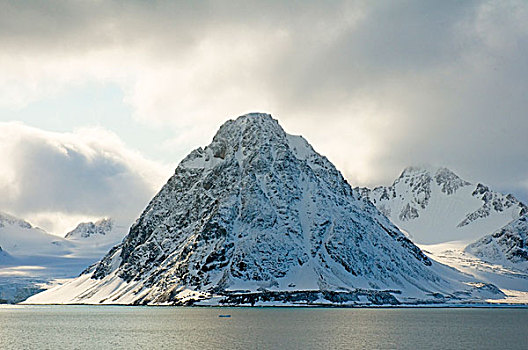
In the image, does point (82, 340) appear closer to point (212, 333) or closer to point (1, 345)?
point (1, 345)

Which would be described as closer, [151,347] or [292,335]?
[151,347]

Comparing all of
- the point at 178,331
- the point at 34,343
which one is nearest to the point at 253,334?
the point at 178,331

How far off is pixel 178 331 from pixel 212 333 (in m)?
11.8

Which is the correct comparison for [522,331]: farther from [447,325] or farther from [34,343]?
[34,343]

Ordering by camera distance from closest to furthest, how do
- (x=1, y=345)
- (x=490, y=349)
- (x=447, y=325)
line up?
(x=490, y=349) → (x=1, y=345) → (x=447, y=325)

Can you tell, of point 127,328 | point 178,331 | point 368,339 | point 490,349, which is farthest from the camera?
point 127,328

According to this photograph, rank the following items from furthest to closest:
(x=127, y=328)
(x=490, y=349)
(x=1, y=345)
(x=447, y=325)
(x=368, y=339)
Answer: (x=447, y=325) → (x=127, y=328) → (x=368, y=339) → (x=1, y=345) → (x=490, y=349)

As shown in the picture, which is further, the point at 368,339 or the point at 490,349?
the point at 368,339

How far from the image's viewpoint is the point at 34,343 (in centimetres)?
13988

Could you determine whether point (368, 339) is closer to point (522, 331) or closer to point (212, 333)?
point (212, 333)

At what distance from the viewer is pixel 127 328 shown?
593 ft

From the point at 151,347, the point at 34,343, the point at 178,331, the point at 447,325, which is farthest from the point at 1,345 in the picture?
the point at 447,325

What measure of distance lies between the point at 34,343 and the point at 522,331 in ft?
412

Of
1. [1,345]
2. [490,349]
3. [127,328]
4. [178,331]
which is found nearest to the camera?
[490,349]
